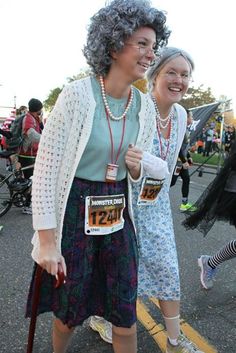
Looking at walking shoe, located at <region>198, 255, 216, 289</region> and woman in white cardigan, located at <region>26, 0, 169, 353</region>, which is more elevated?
woman in white cardigan, located at <region>26, 0, 169, 353</region>

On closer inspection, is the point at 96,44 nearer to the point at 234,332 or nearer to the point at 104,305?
the point at 104,305

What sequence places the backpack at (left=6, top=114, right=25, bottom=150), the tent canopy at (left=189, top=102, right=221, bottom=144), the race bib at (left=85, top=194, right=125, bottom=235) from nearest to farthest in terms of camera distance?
the race bib at (left=85, top=194, right=125, bottom=235) → the backpack at (left=6, top=114, right=25, bottom=150) → the tent canopy at (left=189, top=102, right=221, bottom=144)

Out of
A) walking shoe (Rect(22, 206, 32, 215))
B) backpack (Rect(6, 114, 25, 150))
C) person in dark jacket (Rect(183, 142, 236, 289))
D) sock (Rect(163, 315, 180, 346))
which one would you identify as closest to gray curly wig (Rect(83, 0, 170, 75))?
person in dark jacket (Rect(183, 142, 236, 289))

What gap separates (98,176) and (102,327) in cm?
128

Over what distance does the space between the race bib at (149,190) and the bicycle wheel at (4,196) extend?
3.94 m

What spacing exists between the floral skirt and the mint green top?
5 centimetres

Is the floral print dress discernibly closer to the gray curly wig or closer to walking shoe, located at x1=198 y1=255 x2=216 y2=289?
the gray curly wig

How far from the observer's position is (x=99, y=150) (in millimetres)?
1602

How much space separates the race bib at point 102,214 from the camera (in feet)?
5.40

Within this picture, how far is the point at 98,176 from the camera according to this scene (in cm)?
164

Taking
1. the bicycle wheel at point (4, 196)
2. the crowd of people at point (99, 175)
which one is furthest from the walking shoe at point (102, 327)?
the bicycle wheel at point (4, 196)

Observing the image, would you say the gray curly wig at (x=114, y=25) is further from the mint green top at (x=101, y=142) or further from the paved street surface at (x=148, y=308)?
the paved street surface at (x=148, y=308)

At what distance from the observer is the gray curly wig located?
1.53 metres

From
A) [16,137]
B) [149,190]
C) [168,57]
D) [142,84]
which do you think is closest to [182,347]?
[149,190]
